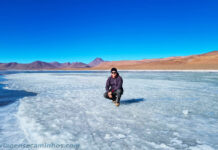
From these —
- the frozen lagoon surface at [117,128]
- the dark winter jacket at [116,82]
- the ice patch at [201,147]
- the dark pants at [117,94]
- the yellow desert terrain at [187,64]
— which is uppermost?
the yellow desert terrain at [187,64]

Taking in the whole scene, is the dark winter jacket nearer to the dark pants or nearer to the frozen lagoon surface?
the dark pants

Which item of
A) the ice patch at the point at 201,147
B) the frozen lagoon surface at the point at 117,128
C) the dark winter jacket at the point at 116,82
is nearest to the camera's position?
A: the ice patch at the point at 201,147

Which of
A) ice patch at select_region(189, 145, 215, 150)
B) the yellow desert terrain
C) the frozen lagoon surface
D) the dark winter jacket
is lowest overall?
ice patch at select_region(189, 145, 215, 150)

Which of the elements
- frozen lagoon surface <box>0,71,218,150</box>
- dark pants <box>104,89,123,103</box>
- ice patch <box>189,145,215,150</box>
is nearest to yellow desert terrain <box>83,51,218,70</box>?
dark pants <box>104,89,123,103</box>

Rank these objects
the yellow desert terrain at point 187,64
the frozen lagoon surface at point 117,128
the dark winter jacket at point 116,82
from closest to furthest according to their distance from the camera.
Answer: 1. the frozen lagoon surface at point 117,128
2. the dark winter jacket at point 116,82
3. the yellow desert terrain at point 187,64

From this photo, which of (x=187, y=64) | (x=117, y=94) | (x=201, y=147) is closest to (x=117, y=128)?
(x=201, y=147)

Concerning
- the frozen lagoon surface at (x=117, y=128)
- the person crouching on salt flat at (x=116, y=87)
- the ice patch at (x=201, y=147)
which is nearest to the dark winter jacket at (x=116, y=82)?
the person crouching on salt flat at (x=116, y=87)

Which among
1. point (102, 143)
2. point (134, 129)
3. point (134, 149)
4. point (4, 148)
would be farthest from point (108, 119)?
point (4, 148)

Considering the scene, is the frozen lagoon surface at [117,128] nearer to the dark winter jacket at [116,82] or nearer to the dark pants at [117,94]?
the dark pants at [117,94]

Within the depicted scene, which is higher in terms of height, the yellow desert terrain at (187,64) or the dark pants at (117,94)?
the yellow desert terrain at (187,64)

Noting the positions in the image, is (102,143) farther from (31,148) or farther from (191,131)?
(191,131)

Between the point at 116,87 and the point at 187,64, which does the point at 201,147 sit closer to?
the point at 116,87

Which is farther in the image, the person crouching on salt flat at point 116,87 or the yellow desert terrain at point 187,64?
the yellow desert terrain at point 187,64

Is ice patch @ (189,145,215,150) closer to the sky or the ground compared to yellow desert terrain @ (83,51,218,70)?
closer to the ground
